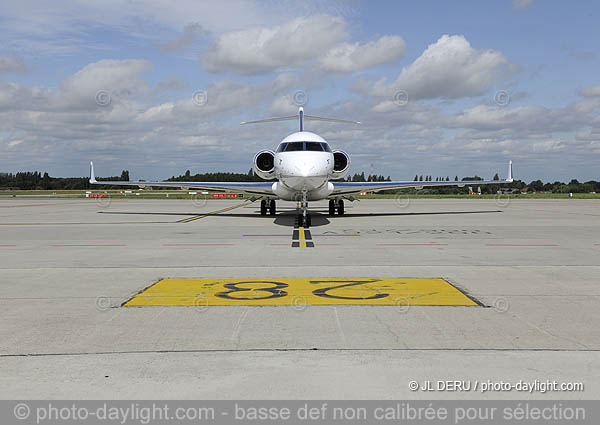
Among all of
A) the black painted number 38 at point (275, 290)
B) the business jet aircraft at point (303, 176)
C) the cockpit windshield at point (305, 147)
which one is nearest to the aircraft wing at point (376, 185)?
the business jet aircraft at point (303, 176)

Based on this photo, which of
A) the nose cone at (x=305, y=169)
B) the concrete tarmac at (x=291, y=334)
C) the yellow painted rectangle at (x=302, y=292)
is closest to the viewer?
the concrete tarmac at (x=291, y=334)

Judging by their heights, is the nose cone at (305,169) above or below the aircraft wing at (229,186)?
above

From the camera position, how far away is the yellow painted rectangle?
720cm

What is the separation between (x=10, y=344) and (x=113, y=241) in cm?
1129

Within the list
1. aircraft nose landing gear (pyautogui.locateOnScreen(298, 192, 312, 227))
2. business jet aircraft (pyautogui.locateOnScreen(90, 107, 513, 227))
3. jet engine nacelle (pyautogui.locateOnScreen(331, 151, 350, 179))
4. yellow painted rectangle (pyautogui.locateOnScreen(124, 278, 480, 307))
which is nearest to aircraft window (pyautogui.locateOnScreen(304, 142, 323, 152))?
business jet aircraft (pyautogui.locateOnScreen(90, 107, 513, 227))

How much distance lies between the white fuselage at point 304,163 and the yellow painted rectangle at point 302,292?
1135 cm

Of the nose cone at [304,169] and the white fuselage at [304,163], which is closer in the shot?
the nose cone at [304,169]

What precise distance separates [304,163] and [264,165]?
559 cm

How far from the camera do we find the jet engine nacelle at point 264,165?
82.7 ft

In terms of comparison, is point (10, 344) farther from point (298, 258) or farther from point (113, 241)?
point (113, 241)

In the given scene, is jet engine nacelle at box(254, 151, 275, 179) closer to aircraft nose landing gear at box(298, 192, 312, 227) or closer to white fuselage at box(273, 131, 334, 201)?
white fuselage at box(273, 131, 334, 201)

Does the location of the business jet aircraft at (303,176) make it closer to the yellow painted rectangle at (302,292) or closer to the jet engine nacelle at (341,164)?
the jet engine nacelle at (341,164)

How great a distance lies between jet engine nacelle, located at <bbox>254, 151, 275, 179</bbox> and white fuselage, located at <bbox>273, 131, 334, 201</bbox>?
264 centimetres
